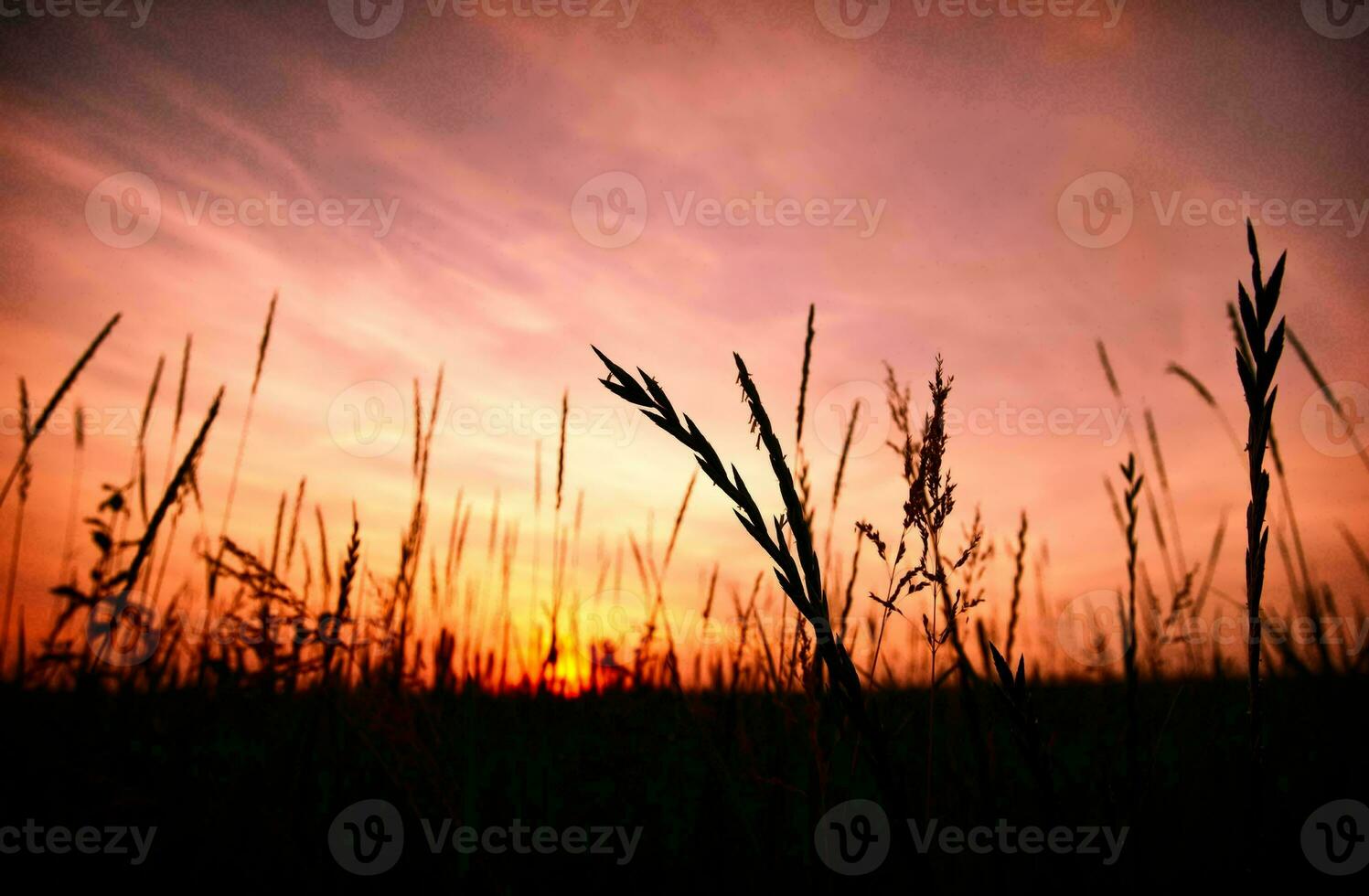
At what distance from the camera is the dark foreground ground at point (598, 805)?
1714 millimetres

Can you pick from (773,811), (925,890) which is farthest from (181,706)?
(925,890)

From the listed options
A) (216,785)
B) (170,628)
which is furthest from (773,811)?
(170,628)

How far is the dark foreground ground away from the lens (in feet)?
5.62

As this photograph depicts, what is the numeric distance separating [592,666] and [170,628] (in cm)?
205

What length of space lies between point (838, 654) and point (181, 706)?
333cm

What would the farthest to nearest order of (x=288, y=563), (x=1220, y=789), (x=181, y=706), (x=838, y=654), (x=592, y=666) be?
(x=288, y=563) → (x=592, y=666) → (x=181, y=706) → (x=1220, y=789) → (x=838, y=654)

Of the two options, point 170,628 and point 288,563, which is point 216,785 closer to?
point 170,628

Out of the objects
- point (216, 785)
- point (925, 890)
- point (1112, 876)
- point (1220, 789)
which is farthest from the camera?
point (1220, 789)

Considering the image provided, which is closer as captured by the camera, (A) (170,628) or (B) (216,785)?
(B) (216,785)

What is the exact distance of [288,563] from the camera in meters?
4.10

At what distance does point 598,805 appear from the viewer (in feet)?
8.27

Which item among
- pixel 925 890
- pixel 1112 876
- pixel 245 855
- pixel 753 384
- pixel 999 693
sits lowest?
pixel 245 855

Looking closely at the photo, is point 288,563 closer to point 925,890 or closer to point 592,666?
point 592,666

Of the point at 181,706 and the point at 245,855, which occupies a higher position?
the point at 181,706
